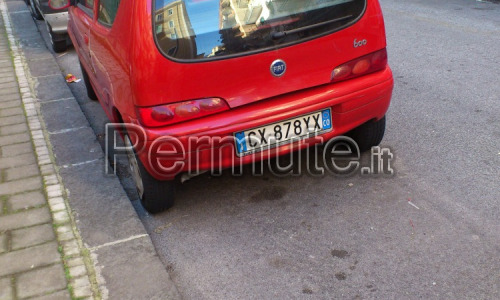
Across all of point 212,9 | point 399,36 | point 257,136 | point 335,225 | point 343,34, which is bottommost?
point 399,36

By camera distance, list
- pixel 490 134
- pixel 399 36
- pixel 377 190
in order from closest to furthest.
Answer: pixel 377 190
pixel 490 134
pixel 399 36

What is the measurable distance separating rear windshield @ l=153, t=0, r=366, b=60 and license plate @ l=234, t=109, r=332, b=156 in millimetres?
477

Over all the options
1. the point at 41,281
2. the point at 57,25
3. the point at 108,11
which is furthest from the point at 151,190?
the point at 57,25

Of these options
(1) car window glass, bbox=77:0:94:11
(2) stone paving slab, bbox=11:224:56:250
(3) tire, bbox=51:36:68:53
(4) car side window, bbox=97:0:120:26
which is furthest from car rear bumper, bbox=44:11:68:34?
(2) stone paving slab, bbox=11:224:56:250

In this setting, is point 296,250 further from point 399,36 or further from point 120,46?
point 399,36

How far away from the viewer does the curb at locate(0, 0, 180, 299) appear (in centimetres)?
316

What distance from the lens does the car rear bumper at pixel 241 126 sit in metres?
3.40

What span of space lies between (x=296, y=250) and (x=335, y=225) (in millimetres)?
358

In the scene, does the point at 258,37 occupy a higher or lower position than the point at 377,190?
higher

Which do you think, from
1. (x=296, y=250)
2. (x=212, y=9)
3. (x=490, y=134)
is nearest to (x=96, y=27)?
(x=212, y=9)

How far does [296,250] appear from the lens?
3.39m

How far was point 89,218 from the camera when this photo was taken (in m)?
3.86

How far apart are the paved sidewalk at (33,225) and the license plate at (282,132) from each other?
118 cm

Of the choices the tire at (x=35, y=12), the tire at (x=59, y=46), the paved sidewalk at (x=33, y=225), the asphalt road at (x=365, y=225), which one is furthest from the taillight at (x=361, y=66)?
the tire at (x=35, y=12)
